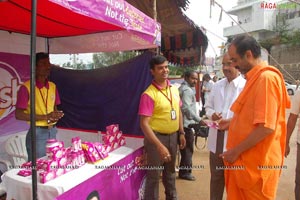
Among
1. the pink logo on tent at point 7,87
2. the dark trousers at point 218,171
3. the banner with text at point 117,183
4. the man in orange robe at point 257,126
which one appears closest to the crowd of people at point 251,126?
the man in orange robe at point 257,126

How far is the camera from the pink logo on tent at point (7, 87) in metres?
3.75

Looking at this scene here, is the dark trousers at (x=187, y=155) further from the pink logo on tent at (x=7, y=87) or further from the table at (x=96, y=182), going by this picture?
the pink logo on tent at (x=7, y=87)

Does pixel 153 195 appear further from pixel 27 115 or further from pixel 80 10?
pixel 80 10

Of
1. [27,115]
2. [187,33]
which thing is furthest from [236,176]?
[187,33]

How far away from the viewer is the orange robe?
1.57 meters

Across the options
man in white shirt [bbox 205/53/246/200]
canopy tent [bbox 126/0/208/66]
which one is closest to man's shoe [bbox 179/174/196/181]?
man in white shirt [bbox 205/53/246/200]

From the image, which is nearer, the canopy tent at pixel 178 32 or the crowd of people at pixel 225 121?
the crowd of people at pixel 225 121

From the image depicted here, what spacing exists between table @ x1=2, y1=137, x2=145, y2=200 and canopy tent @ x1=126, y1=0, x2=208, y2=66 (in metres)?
2.48

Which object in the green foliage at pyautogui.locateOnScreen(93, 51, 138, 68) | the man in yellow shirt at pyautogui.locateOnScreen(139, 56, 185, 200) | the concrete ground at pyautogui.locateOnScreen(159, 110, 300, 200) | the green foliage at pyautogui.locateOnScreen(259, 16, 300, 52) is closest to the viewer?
the man in yellow shirt at pyautogui.locateOnScreen(139, 56, 185, 200)

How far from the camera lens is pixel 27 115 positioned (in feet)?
8.21

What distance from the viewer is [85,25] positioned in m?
3.33

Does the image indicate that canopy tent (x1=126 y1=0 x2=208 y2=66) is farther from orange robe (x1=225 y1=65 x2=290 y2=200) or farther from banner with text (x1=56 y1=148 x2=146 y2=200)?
orange robe (x1=225 y1=65 x2=290 y2=200)

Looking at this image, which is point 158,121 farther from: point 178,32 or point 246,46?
point 178,32

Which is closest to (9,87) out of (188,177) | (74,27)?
(74,27)
